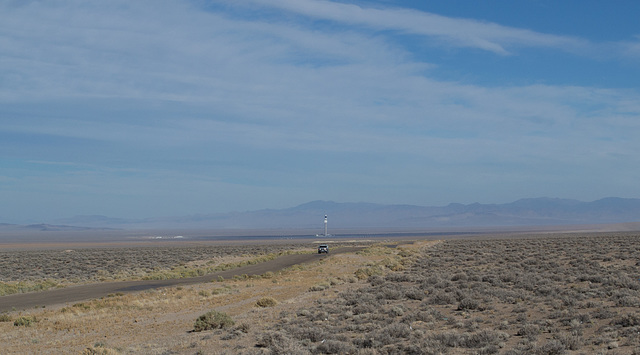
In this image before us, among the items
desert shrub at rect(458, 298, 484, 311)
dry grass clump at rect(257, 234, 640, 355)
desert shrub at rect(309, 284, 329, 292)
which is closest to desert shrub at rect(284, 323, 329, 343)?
dry grass clump at rect(257, 234, 640, 355)

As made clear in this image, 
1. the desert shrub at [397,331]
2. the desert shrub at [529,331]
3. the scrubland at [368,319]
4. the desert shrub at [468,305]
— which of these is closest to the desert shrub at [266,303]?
the scrubland at [368,319]

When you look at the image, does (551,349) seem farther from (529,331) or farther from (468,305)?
(468,305)

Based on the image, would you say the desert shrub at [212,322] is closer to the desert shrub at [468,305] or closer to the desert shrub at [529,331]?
the desert shrub at [468,305]

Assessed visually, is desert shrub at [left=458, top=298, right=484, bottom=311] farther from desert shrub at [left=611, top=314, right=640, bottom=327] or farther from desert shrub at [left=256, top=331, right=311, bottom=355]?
desert shrub at [left=256, top=331, right=311, bottom=355]

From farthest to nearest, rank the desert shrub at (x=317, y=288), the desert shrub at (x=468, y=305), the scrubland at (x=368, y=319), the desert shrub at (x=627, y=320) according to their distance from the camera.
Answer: the desert shrub at (x=317, y=288)
the desert shrub at (x=468, y=305)
the desert shrub at (x=627, y=320)
the scrubland at (x=368, y=319)

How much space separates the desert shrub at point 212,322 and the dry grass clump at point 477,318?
5.89 feet

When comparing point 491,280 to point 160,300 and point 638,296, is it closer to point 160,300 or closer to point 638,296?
point 638,296

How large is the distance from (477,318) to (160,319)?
39.5 feet

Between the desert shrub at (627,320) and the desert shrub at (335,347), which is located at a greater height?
the desert shrub at (627,320)

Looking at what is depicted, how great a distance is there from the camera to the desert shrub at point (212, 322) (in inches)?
711

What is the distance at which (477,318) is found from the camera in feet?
58.4

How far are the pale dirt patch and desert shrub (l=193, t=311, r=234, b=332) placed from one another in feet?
1.55

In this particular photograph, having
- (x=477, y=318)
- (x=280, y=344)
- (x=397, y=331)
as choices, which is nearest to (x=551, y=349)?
(x=397, y=331)

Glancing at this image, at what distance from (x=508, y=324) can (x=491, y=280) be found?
1021 centimetres
